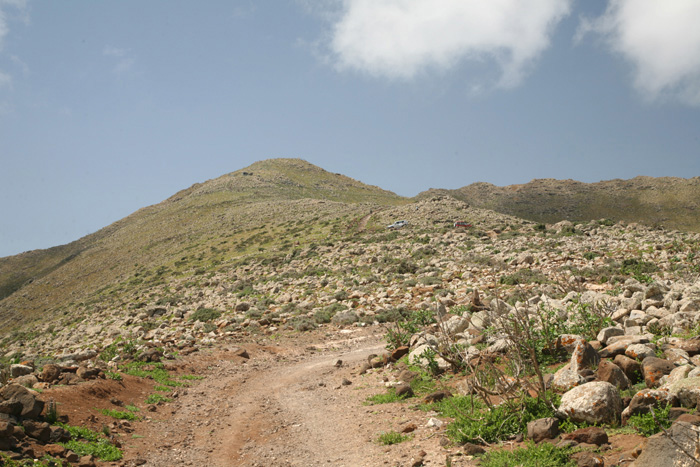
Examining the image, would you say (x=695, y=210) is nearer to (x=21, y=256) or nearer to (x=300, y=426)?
(x=300, y=426)

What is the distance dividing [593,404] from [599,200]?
11161cm

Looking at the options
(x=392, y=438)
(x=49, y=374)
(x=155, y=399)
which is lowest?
(x=392, y=438)

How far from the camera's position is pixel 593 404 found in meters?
5.39

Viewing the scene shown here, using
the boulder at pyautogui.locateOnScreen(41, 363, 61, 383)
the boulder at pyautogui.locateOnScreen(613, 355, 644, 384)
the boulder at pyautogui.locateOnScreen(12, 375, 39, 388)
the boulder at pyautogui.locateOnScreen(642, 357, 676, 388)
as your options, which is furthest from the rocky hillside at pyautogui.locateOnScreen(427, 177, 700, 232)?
the boulder at pyautogui.locateOnScreen(12, 375, 39, 388)

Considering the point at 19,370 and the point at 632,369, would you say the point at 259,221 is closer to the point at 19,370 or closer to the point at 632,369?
the point at 19,370

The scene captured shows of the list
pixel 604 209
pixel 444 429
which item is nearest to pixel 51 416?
pixel 444 429

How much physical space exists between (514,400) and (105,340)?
2090 cm

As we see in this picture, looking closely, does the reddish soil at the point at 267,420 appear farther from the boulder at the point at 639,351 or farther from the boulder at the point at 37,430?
the boulder at the point at 639,351

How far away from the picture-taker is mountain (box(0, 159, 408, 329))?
49.3m

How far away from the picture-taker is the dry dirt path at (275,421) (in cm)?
687

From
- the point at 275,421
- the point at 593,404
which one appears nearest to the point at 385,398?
the point at 275,421

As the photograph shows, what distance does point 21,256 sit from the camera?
101000 millimetres

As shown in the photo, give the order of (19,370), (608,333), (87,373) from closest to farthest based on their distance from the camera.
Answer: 1. (608,333)
2. (19,370)
3. (87,373)

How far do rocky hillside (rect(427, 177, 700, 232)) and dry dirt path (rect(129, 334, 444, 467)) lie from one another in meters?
81.8
